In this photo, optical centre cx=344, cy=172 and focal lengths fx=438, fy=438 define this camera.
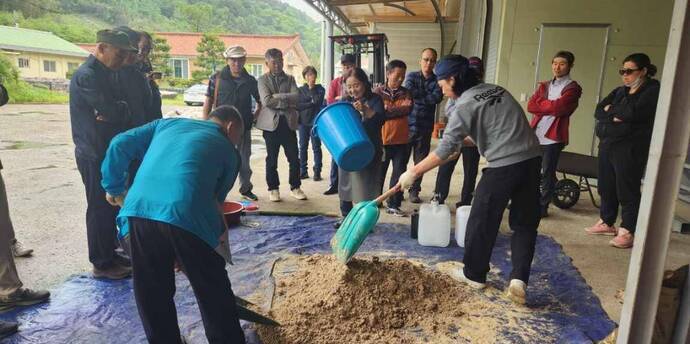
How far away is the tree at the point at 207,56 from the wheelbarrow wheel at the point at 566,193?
26.2 metres

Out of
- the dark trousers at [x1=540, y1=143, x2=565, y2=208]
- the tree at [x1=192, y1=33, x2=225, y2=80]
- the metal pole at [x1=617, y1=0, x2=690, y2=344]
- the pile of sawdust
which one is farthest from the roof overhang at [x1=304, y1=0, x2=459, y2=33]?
the tree at [x1=192, y1=33, x2=225, y2=80]

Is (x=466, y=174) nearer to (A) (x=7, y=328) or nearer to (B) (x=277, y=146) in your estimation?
(B) (x=277, y=146)

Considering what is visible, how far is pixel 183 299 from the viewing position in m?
2.60

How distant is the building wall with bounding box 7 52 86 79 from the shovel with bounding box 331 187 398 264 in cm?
2580

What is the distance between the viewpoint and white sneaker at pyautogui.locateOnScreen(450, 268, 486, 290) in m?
2.81

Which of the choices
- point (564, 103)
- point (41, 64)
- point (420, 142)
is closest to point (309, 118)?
point (420, 142)

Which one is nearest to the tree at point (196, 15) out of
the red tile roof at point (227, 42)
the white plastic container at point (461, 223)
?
the red tile roof at point (227, 42)

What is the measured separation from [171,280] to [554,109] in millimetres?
3620

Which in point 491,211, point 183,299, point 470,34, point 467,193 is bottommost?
point 183,299

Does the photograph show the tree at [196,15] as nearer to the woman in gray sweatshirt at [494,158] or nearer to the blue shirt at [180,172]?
the woman in gray sweatshirt at [494,158]

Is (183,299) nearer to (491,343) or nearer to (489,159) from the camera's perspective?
(491,343)

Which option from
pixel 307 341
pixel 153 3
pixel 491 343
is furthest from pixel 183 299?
pixel 153 3

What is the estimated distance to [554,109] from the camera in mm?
4047

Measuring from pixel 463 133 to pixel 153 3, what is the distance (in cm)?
5309
